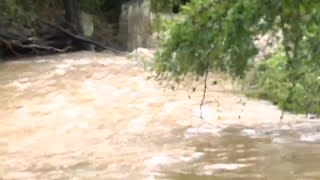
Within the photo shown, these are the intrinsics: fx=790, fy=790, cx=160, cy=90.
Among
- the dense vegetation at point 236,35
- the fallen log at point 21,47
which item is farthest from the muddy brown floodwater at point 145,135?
the fallen log at point 21,47

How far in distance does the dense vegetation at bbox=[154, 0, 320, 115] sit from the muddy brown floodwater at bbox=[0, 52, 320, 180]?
109 cm

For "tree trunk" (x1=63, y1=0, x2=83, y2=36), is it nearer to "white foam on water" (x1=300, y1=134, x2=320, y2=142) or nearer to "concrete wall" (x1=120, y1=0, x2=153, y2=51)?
"concrete wall" (x1=120, y1=0, x2=153, y2=51)

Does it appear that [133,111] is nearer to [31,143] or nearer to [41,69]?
[31,143]

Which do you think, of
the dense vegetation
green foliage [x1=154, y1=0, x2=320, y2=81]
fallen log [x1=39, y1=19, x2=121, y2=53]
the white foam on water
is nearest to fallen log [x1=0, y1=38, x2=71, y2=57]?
fallen log [x1=39, y1=19, x2=121, y2=53]

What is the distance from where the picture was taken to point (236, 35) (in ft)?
16.9

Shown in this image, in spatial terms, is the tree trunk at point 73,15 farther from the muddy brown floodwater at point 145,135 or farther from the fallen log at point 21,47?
the muddy brown floodwater at point 145,135

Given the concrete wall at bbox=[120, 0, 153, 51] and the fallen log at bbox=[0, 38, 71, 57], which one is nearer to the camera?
the fallen log at bbox=[0, 38, 71, 57]

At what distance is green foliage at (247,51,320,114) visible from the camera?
7.16 meters

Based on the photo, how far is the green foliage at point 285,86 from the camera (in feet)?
23.5

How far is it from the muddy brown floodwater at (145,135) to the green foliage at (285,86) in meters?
0.25

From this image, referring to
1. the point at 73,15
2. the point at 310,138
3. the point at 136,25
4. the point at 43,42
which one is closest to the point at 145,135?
the point at 310,138

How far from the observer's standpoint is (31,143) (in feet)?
29.6

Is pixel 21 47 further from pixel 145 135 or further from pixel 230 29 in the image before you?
pixel 230 29

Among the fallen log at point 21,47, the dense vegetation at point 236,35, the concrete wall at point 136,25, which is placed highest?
the dense vegetation at point 236,35
